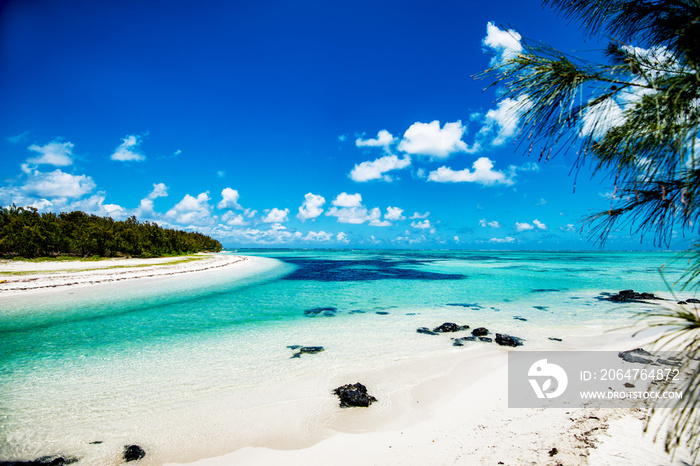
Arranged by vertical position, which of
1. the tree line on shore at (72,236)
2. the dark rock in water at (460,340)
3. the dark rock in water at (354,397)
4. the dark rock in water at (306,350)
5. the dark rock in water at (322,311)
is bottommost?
the dark rock in water at (322,311)

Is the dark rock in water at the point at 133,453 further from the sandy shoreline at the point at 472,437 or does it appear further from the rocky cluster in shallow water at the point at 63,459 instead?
the sandy shoreline at the point at 472,437

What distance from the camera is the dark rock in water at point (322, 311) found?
53.5 feet

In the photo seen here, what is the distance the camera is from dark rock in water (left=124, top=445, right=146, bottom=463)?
5.33 metres

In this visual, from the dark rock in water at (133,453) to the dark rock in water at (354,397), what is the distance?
12.8 feet

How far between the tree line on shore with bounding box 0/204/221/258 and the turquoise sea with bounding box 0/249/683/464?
26326mm

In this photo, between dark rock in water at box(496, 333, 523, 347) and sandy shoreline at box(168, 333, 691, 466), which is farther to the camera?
dark rock in water at box(496, 333, 523, 347)

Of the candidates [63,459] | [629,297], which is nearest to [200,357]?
[63,459]

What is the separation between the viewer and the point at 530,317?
597 inches

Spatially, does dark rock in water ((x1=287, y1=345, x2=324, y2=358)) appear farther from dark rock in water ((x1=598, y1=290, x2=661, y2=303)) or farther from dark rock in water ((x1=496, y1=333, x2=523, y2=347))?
dark rock in water ((x1=598, y1=290, x2=661, y2=303))

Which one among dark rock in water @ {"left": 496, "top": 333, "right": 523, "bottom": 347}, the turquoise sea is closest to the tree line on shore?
the turquoise sea

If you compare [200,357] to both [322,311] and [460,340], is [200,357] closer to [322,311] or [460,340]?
[322,311]

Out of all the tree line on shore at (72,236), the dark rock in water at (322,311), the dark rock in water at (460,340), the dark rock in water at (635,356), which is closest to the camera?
the dark rock in water at (635,356)

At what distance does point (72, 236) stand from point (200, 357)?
50.6 metres

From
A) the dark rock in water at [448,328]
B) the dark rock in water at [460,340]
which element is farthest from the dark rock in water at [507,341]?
the dark rock in water at [448,328]
